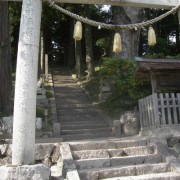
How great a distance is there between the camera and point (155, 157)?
7383mm

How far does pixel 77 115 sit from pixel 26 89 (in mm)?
7904

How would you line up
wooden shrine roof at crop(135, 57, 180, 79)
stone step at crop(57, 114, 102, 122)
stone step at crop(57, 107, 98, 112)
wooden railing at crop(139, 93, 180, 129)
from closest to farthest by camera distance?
wooden railing at crop(139, 93, 180, 129) → wooden shrine roof at crop(135, 57, 180, 79) → stone step at crop(57, 114, 102, 122) → stone step at crop(57, 107, 98, 112)

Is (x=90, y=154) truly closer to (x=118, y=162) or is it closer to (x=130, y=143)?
(x=118, y=162)

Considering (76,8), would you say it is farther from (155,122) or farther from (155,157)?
(155,157)

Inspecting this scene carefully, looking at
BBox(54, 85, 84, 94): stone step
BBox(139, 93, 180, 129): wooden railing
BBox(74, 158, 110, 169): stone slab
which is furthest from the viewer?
BBox(54, 85, 84, 94): stone step

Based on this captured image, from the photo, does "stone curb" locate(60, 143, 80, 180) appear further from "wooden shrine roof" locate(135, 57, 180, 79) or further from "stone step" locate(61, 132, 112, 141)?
"wooden shrine roof" locate(135, 57, 180, 79)

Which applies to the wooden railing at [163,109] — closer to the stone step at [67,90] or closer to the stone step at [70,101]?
the stone step at [70,101]

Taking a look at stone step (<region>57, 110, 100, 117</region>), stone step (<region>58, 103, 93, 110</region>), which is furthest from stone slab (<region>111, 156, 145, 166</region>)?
stone step (<region>58, 103, 93, 110</region>)

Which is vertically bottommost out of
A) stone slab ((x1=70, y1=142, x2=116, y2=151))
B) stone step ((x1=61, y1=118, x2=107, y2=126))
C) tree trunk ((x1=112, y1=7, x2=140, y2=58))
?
stone slab ((x1=70, y1=142, x2=116, y2=151))

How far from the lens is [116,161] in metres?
7.19

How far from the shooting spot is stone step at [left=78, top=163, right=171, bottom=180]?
6.43 meters

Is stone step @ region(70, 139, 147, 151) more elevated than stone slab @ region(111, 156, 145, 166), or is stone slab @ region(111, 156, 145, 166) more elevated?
stone step @ region(70, 139, 147, 151)

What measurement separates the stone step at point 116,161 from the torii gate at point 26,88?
4.69ft

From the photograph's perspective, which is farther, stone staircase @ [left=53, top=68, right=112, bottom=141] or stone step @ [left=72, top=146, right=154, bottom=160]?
stone staircase @ [left=53, top=68, right=112, bottom=141]
